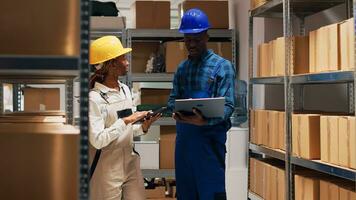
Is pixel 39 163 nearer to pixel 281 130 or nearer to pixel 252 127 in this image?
pixel 281 130

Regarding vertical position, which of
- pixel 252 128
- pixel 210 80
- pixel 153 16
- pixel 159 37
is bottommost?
pixel 252 128

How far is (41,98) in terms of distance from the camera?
5219mm

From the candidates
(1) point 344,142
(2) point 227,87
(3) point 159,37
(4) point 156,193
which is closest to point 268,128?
(2) point 227,87

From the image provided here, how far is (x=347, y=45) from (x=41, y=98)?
3.37 m

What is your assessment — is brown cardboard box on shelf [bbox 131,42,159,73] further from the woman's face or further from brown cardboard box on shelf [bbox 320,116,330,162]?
brown cardboard box on shelf [bbox 320,116,330,162]

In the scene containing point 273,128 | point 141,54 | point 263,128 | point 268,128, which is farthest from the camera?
point 141,54

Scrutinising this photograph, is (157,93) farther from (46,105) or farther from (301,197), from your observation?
(301,197)

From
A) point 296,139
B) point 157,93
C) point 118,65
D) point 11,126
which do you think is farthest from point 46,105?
point 11,126

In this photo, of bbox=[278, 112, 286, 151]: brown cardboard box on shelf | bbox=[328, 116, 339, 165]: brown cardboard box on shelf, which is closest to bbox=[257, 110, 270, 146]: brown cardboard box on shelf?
bbox=[278, 112, 286, 151]: brown cardboard box on shelf

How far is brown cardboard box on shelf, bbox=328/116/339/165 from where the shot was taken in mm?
2938

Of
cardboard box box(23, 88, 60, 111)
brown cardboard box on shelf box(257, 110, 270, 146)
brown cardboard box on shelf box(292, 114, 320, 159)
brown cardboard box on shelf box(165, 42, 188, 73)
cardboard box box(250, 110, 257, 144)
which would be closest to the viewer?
brown cardboard box on shelf box(292, 114, 320, 159)

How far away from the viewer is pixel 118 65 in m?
3.19

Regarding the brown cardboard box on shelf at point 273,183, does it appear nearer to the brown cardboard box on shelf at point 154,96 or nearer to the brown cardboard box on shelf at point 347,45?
the brown cardboard box on shelf at point 347,45

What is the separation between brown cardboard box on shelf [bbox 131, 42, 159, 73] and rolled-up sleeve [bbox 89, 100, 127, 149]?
2471 mm
